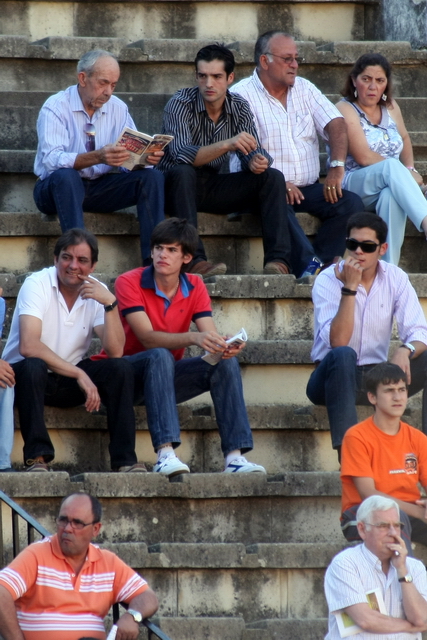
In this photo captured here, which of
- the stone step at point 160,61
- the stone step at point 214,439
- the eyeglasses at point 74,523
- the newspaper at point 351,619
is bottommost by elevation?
the newspaper at point 351,619

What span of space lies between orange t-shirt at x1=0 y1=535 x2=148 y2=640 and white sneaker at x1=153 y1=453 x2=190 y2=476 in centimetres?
91

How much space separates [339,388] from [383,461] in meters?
0.54

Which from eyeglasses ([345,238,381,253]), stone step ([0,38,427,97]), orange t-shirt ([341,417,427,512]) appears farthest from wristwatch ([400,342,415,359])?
stone step ([0,38,427,97])

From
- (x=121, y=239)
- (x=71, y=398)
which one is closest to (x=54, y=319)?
(x=71, y=398)

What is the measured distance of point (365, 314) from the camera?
256 inches

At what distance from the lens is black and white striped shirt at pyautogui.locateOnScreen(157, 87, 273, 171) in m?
7.64

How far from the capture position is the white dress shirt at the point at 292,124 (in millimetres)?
7969

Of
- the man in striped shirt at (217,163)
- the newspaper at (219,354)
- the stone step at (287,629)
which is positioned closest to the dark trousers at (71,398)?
the newspaper at (219,354)

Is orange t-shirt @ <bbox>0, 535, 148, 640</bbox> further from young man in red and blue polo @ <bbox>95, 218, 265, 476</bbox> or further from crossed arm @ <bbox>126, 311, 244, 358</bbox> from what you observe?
crossed arm @ <bbox>126, 311, 244, 358</bbox>

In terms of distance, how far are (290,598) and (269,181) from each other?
266 centimetres

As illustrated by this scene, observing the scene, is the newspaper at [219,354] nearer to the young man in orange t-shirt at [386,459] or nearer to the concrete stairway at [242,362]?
the concrete stairway at [242,362]

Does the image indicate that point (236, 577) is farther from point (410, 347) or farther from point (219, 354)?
point (410, 347)

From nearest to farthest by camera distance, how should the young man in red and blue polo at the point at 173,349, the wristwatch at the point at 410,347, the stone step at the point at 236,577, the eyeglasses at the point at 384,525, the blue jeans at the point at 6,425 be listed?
1. the eyeglasses at the point at 384,525
2. the stone step at the point at 236,577
3. the blue jeans at the point at 6,425
4. the young man in red and blue polo at the point at 173,349
5. the wristwatch at the point at 410,347

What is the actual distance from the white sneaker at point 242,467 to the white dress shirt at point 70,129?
2.08 metres
